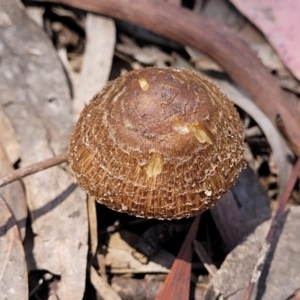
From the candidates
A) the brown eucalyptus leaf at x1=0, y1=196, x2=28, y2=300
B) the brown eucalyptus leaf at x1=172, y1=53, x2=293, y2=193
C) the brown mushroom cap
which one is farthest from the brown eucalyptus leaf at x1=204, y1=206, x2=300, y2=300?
the brown eucalyptus leaf at x1=0, y1=196, x2=28, y2=300

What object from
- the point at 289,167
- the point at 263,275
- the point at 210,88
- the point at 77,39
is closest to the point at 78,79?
the point at 77,39

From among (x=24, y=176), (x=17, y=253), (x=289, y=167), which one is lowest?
(x=17, y=253)

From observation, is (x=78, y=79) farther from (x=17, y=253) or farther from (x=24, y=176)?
(x=17, y=253)

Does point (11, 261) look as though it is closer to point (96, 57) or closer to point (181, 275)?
point (181, 275)

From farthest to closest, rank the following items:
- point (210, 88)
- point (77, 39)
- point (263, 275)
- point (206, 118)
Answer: point (77, 39)
point (263, 275)
point (210, 88)
point (206, 118)

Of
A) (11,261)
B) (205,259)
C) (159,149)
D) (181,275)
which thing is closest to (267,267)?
(205,259)

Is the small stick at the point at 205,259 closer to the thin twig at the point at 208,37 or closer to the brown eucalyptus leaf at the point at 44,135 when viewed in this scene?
the brown eucalyptus leaf at the point at 44,135
